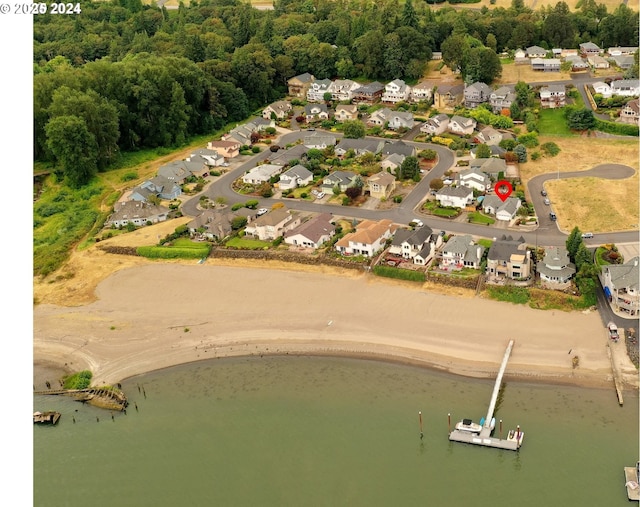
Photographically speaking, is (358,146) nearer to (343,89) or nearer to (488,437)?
(343,89)

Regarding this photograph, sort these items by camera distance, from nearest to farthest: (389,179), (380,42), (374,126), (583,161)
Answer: (389,179), (583,161), (374,126), (380,42)

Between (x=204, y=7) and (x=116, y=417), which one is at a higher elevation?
(x=204, y=7)

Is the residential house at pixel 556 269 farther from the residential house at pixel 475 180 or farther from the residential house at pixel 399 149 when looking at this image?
the residential house at pixel 399 149

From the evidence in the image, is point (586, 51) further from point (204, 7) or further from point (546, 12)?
point (204, 7)

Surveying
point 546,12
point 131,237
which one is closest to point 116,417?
point 131,237

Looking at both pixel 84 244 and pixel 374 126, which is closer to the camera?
pixel 84 244

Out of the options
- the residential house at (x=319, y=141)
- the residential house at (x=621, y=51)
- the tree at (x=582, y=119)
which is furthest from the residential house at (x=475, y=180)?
the residential house at (x=621, y=51)

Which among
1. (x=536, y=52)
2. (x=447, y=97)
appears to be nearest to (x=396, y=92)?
(x=447, y=97)

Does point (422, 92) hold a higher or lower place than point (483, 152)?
higher

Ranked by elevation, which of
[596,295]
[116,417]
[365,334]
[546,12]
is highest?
[546,12]
